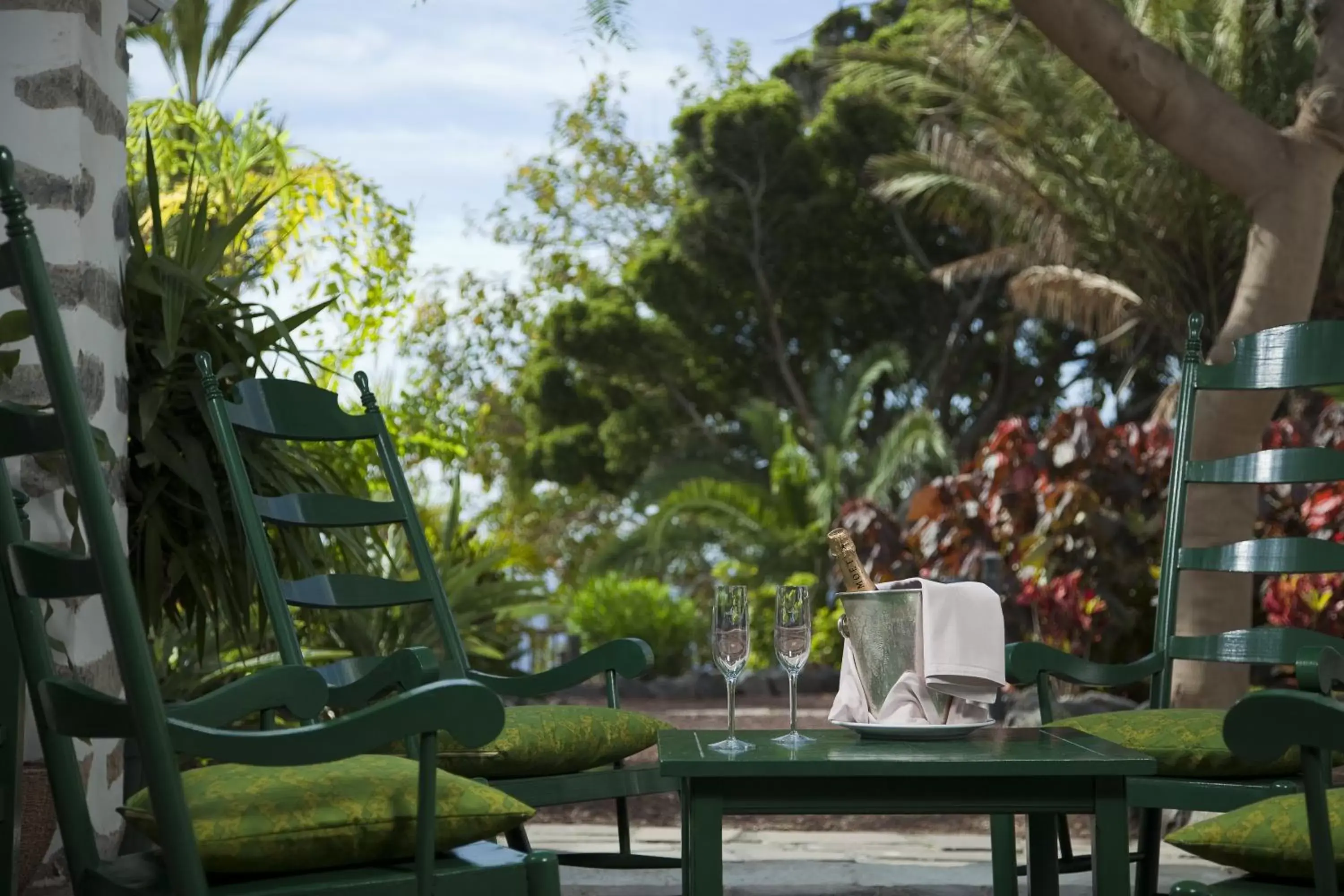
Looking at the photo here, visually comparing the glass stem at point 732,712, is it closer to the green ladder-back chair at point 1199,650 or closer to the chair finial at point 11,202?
the green ladder-back chair at point 1199,650

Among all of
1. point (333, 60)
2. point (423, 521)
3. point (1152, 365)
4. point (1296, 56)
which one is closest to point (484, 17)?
point (333, 60)

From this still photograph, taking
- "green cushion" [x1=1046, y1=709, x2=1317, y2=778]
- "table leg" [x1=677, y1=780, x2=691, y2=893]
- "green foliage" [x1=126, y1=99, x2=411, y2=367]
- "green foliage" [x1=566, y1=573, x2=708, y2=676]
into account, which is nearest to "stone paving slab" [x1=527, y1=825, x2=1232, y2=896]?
"green cushion" [x1=1046, y1=709, x2=1317, y2=778]

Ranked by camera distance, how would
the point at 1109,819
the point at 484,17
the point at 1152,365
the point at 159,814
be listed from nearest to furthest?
the point at 159,814, the point at 1109,819, the point at 1152,365, the point at 484,17

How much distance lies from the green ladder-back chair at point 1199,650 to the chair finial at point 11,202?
4.73 feet

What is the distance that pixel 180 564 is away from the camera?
9.73 feet

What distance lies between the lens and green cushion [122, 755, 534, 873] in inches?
52.9

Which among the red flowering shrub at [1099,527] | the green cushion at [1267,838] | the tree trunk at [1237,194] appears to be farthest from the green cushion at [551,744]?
the red flowering shrub at [1099,527]

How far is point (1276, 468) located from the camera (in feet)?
8.02

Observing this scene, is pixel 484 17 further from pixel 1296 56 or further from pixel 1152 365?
pixel 1296 56

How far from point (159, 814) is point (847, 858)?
2.52 metres

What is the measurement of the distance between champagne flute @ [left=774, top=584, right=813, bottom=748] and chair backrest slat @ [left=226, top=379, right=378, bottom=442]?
939mm

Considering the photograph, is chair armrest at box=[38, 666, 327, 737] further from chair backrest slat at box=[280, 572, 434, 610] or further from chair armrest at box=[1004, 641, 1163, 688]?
chair armrest at box=[1004, 641, 1163, 688]

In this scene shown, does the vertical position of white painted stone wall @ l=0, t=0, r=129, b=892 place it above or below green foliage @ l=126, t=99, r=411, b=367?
below

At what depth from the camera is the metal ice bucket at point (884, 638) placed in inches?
72.2
